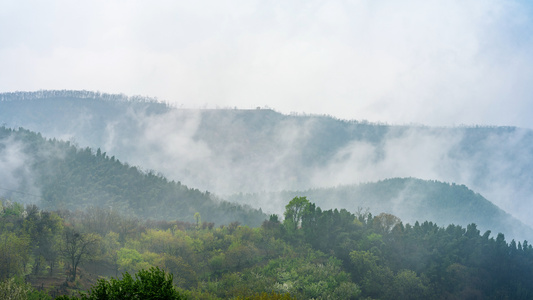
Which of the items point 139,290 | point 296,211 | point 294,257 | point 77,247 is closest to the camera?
point 139,290

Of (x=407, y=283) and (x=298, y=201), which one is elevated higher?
(x=298, y=201)

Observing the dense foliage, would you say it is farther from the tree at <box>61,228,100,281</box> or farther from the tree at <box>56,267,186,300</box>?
the tree at <box>56,267,186,300</box>

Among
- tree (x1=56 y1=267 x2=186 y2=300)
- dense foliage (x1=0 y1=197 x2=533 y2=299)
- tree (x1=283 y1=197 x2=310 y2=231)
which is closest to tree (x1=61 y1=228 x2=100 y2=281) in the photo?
dense foliage (x1=0 y1=197 x2=533 y2=299)

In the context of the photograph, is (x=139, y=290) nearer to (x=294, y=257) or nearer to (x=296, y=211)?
(x=294, y=257)

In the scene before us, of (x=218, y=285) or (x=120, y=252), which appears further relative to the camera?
(x=120, y=252)

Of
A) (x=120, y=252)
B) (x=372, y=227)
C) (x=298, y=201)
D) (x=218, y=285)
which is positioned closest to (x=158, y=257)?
(x=120, y=252)

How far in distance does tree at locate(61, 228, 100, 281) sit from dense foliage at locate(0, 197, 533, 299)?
1.38ft

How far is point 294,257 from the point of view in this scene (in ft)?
347

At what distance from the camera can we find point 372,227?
126625 millimetres

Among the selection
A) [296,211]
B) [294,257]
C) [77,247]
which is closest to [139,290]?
[77,247]

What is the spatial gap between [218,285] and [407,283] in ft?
144

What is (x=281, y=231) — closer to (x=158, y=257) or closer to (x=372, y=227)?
(x=372, y=227)

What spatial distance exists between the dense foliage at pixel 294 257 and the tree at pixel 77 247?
1.38 feet

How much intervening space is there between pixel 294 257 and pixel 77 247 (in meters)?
Answer: 51.1
